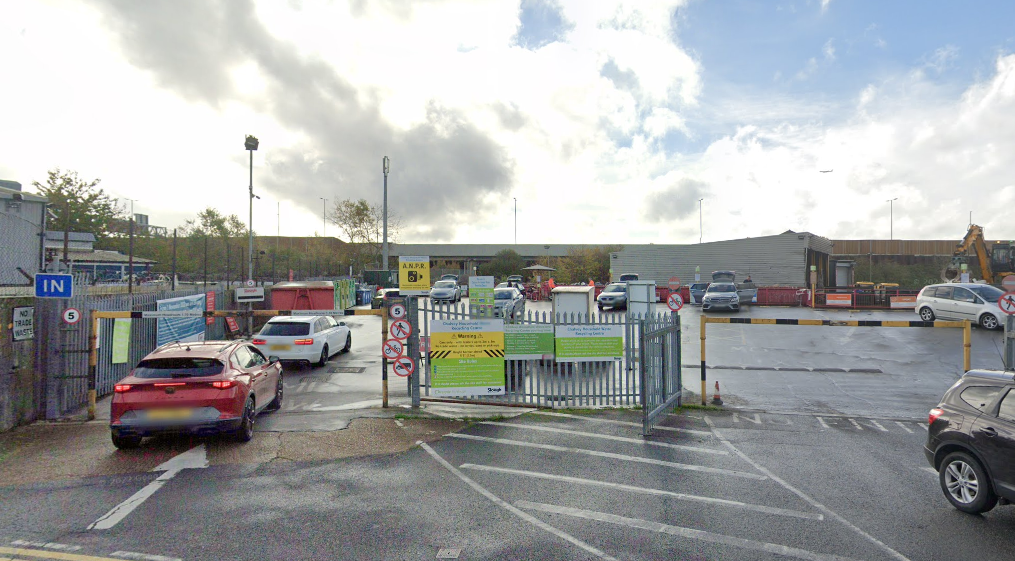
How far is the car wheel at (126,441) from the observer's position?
26.0ft

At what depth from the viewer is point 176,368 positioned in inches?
320

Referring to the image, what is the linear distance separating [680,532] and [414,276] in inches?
273

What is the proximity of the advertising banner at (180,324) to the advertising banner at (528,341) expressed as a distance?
380 inches

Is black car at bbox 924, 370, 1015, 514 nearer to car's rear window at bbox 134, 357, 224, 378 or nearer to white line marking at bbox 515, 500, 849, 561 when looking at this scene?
white line marking at bbox 515, 500, 849, 561

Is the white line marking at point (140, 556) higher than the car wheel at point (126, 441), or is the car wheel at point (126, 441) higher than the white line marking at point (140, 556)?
the car wheel at point (126, 441)

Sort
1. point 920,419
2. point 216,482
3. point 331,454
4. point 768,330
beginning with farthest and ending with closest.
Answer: point 768,330 < point 920,419 < point 331,454 < point 216,482

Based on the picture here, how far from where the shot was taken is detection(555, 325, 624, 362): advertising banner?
10.8 meters

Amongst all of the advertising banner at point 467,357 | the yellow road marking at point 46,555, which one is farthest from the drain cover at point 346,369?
the yellow road marking at point 46,555

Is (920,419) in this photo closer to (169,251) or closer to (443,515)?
(443,515)

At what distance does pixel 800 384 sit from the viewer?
13727 millimetres

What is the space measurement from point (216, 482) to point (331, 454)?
1.53 metres

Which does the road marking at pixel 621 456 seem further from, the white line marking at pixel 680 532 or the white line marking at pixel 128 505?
the white line marking at pixel 128 505

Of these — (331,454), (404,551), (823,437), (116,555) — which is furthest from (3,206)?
(823,437)

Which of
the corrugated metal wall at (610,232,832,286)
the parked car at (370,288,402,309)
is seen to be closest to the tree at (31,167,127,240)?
the parked car at (370,288,402,309)
